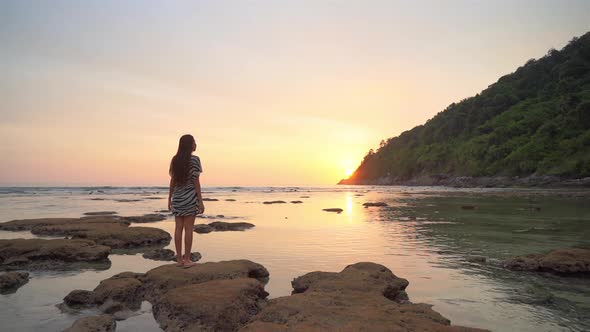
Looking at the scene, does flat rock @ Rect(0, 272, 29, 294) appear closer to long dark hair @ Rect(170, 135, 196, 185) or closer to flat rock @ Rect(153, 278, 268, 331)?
flat rock @ Rect(153, 278, 268, 331)

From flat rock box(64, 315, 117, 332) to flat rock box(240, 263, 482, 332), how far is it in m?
1.96

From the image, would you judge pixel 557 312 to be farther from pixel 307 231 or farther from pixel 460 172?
pixel 460 172

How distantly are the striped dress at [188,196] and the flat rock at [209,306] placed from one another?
214cm

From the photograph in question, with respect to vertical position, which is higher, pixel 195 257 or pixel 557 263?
pixel 557 263

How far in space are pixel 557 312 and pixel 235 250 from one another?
7856mm

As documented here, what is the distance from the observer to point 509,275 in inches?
299

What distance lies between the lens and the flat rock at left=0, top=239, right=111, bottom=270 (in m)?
8.77

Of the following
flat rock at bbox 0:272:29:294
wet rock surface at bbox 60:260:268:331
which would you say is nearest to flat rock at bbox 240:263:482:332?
wet rock surface at bbox 60:260:268:331

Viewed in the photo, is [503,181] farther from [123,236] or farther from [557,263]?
[123,236]

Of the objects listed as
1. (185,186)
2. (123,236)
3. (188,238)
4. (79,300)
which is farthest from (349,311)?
(123,236)

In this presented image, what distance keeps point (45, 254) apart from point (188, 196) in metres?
4.42

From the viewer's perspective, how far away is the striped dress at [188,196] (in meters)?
7.77

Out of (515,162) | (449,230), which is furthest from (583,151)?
(449,230)

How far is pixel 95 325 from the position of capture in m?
4.74
